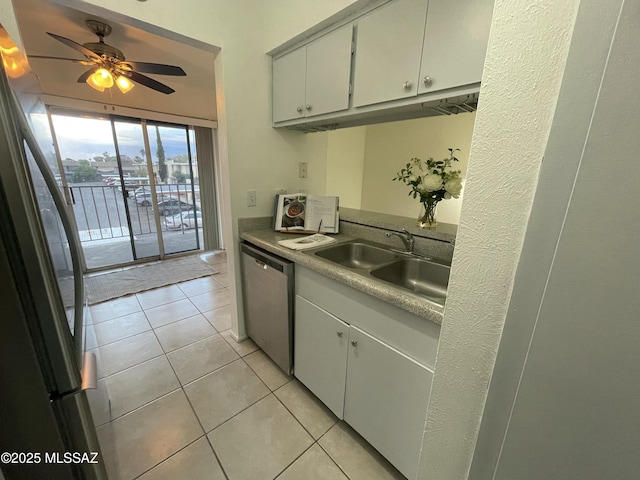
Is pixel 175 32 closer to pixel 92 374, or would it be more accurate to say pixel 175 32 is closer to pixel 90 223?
pixel 92 374

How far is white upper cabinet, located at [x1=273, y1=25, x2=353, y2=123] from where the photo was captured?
138 centimetres

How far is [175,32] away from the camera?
1.44 meters

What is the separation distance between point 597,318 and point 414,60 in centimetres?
114

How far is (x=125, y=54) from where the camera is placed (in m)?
2.45

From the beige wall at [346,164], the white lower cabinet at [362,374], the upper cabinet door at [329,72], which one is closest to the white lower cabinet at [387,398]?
the white lower cabinet at [362,374]

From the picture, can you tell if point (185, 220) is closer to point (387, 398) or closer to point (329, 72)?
point (329, 72)

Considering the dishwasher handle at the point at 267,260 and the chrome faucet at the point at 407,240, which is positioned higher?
the chrome faucet at the point at 407,240

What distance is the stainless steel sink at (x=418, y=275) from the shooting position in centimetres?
133

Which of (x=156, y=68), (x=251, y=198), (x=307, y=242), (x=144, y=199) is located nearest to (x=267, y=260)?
(x=307, y=242)

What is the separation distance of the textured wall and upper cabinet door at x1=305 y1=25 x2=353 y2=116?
1.02 metres

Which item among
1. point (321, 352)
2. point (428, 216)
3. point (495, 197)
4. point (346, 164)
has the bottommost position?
point (321, 352)

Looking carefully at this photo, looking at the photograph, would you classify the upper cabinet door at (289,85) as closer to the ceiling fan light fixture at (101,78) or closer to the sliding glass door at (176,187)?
the ceiling fan light fixture at (101,78)

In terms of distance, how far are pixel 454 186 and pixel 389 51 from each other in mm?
727

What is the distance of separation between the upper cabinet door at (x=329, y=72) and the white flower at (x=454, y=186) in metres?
0.70
